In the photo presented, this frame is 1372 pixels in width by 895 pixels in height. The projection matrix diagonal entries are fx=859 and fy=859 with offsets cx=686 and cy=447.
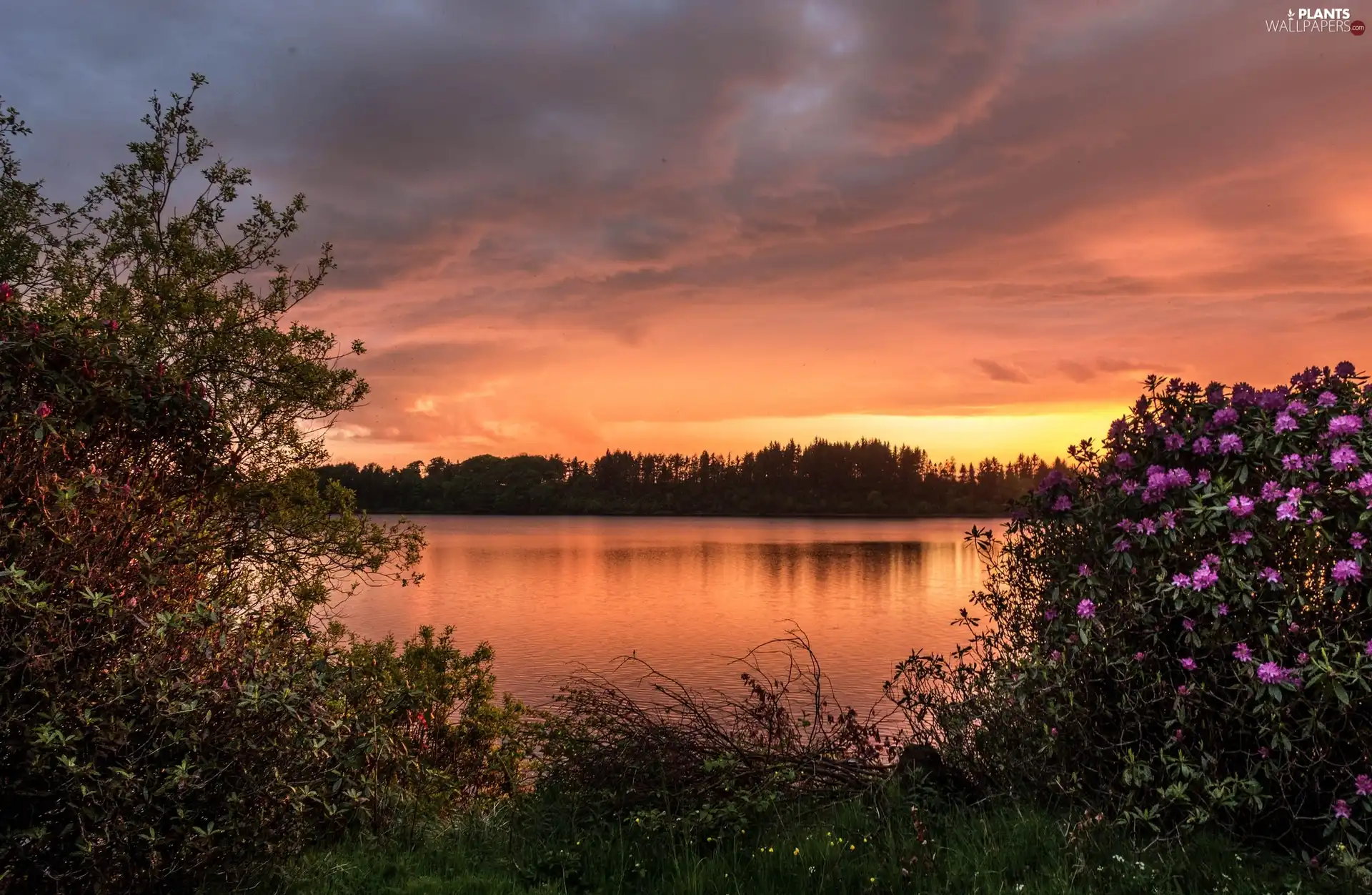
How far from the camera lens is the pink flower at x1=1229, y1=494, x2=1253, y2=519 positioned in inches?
215

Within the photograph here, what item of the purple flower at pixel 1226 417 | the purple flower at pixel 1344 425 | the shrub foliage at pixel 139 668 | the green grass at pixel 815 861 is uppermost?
the purple flower at pixel 1226 417

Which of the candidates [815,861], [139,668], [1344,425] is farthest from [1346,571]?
[139,668]

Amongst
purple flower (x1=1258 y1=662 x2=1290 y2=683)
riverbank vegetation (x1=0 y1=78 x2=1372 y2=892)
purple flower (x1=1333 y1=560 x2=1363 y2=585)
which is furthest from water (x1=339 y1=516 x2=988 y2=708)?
purple flower (x1=1333 y1=560 x2=1363 y2=585)

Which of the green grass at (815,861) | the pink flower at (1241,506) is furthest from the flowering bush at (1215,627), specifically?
the green grass at (815,861)

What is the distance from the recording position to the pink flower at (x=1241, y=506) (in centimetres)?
547

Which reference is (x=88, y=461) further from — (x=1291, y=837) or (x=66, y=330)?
(x=1291, y=837)

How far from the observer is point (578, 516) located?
159 metres

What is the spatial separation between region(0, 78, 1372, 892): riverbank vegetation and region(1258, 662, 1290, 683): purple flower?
0.03 m

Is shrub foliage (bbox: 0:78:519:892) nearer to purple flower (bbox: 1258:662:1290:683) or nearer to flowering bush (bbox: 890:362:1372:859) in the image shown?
flowering bush (bbox: 890:362:1372:859)

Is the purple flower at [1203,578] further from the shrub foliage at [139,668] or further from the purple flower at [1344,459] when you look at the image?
the shrub foliage at [139,668]

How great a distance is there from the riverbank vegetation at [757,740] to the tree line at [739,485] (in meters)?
149

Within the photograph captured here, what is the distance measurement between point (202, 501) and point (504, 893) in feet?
12.5

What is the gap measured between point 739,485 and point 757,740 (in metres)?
155

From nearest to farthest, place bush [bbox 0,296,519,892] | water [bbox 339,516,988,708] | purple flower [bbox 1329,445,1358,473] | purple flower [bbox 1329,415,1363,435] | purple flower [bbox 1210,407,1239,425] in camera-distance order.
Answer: bush [bbox 0,296,519,892], purple flower [bbox 1329,445,1358,473], purple flower [bbox 1329,415,1363,435], purple flower [bbox 1210,407,1239,425], water [bbox 339,516,988,708]
